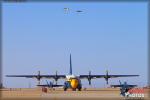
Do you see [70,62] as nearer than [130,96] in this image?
No

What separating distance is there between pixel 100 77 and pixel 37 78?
17.5 metres

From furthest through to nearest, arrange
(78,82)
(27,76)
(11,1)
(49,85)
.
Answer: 1. (27,76)
2. (49,85)
3. (78,82)
4. (11,1)

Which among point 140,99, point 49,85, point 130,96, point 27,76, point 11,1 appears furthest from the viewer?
point 27,76

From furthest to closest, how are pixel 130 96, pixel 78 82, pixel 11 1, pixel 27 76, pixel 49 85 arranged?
1. pixel 27 76
2. pixel 49 85
3. pixel 78 82
4. pixel 130 96
5. pixel 11 1

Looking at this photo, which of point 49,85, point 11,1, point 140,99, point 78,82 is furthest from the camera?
point 49,85

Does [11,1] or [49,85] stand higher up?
[11,1]

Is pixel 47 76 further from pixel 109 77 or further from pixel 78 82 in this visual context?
pixel 78 82

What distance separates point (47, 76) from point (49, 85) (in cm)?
646

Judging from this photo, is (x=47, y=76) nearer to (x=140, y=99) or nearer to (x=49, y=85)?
(x=49, y=85)

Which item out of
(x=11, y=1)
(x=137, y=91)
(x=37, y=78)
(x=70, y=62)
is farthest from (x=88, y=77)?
(x=11, y=1)

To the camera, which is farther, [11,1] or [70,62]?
[70,62]

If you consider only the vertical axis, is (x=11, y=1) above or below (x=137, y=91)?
above

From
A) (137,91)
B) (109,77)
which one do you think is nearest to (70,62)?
(109,77)

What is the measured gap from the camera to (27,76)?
137 m
